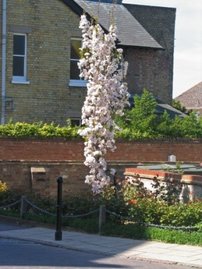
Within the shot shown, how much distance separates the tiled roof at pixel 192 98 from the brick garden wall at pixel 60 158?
36916 mm

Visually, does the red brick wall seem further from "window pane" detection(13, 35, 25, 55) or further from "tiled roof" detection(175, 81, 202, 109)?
"tiled roof" detection(175, 81, 202, 109)

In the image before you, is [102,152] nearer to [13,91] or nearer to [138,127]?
[138,127]

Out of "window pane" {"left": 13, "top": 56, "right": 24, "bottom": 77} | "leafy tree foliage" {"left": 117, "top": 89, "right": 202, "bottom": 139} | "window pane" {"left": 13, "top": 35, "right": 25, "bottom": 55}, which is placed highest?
"window pane" {"left": 13, "top": 35, "right": 25, "bottom": 55}

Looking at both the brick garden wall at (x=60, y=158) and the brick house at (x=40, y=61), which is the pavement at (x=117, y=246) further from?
the brick house at (x=40, y=61)

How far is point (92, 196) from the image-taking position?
55.9 ft

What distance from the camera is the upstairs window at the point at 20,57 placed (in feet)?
97.1

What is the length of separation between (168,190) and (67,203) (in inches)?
90.5

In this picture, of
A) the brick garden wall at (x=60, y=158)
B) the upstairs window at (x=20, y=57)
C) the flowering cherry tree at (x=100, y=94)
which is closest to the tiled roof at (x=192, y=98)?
the upstairs window at (x=20, y=57)

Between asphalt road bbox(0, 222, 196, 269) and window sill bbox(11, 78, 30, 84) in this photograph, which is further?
window sill bbox(11, 78, 30, 84)

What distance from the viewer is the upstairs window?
29594 millimetres

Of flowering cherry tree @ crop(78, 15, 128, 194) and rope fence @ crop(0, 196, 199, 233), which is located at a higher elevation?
flowering cherry tree @ crop(78, 15, 128, 194)

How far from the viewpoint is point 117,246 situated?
13.6m

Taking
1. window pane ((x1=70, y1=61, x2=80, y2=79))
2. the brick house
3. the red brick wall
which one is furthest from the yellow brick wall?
the red brick wall

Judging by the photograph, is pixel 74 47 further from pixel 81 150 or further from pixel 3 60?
pixel 81 150
